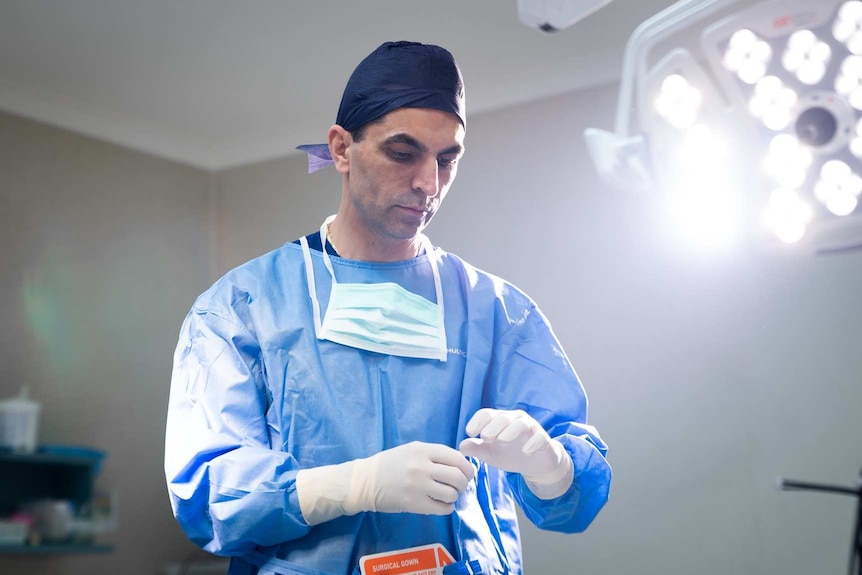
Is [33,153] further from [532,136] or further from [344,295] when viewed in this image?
[344,295]

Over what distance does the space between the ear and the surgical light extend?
465 millimetres

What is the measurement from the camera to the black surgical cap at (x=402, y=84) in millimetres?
1477

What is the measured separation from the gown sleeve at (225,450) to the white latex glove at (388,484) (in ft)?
0.10

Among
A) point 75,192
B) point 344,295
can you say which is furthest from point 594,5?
point 75,192

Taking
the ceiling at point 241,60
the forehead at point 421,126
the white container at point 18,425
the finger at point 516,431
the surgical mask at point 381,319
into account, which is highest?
the ceiling at point 241,60

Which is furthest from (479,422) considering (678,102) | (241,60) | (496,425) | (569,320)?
(241,60)

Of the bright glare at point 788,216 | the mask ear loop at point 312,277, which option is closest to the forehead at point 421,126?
the mask ear loop at point 312,277

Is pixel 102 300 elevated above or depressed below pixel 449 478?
above

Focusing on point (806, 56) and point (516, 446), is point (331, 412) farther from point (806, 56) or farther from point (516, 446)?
point (806, 56)

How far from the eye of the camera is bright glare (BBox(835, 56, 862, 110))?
1.43 m

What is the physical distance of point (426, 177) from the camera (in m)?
1.48

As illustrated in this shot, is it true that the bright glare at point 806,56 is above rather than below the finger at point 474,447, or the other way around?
above

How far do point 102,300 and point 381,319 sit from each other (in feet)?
7.36

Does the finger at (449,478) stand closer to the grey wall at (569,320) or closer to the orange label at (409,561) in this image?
the orange label at (409,561)
